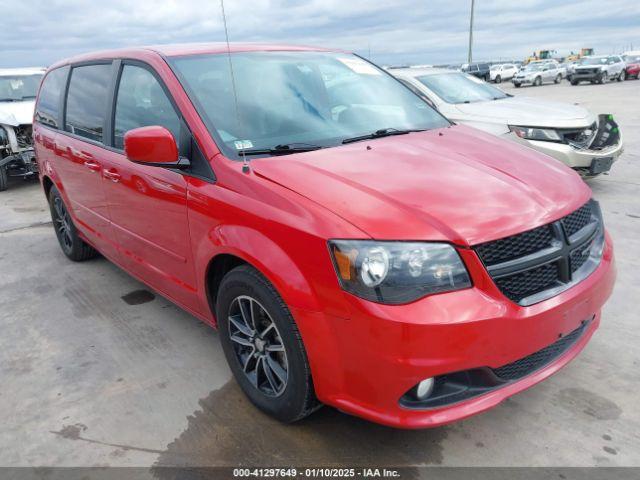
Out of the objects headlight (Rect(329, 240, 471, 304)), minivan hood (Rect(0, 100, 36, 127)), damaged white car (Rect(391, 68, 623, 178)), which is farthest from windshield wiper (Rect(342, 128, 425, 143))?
minivan hood (Rect(0, 100, 36, 127))

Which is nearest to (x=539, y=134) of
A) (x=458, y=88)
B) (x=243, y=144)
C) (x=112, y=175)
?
(x=458, y=88)

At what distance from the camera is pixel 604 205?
565 cm

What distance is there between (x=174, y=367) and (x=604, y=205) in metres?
4.84

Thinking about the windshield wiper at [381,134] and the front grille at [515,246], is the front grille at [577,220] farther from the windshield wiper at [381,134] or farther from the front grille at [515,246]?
the windshield wiper at [381,134]

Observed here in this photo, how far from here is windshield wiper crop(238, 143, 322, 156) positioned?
8.25ft

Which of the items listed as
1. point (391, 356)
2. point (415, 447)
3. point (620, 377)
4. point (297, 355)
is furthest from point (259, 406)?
point (620, 377)

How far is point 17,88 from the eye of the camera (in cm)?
989

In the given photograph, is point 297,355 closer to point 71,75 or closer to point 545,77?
point 71,75

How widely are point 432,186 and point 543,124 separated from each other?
445 cm

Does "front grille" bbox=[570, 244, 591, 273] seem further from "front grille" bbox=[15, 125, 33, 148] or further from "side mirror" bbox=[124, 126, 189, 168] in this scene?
"front grille" bbox=[15, 125, 33, 148]

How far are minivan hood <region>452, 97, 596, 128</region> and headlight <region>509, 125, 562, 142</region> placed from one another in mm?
62

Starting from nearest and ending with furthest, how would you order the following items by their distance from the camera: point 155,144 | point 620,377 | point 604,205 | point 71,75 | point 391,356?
point 391,356 → point 155,144 → point 620,377 → point 71,75 → point 604,205

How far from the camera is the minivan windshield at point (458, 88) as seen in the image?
7055 millimetres

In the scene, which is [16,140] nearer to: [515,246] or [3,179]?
[3,179]
